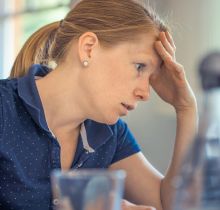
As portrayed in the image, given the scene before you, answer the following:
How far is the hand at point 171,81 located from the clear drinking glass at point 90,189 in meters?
0.73

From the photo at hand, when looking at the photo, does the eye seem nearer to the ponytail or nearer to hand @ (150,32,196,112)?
hand @ (150,32,196,112)

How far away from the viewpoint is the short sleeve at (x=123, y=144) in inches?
57.6

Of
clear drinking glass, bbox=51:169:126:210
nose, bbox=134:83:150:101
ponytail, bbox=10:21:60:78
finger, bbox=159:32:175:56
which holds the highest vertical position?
clear drinking glass, bbox=51:169:126:210

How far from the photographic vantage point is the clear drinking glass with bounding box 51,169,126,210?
0.60 metres

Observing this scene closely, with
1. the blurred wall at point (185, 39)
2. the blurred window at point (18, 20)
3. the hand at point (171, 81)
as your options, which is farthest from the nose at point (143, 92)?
the blurred window at point (18, 20)

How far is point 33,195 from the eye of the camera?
124 centimetres

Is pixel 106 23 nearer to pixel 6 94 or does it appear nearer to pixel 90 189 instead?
pixel 6 94

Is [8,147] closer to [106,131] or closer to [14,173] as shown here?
[14,173]

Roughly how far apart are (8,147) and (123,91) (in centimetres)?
30

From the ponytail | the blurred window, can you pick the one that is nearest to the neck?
the ponytail

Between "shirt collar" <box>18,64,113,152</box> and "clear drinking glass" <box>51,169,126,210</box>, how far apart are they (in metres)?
0.64

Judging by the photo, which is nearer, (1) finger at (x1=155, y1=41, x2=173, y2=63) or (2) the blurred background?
(1) finger at (x1=155, y1=41, x2=173, y2=63)

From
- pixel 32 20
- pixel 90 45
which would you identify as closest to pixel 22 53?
pixel 90 45

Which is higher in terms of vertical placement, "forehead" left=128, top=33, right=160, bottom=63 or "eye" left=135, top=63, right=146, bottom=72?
"forehead" left=128, top=33, right=160, bottom=63
